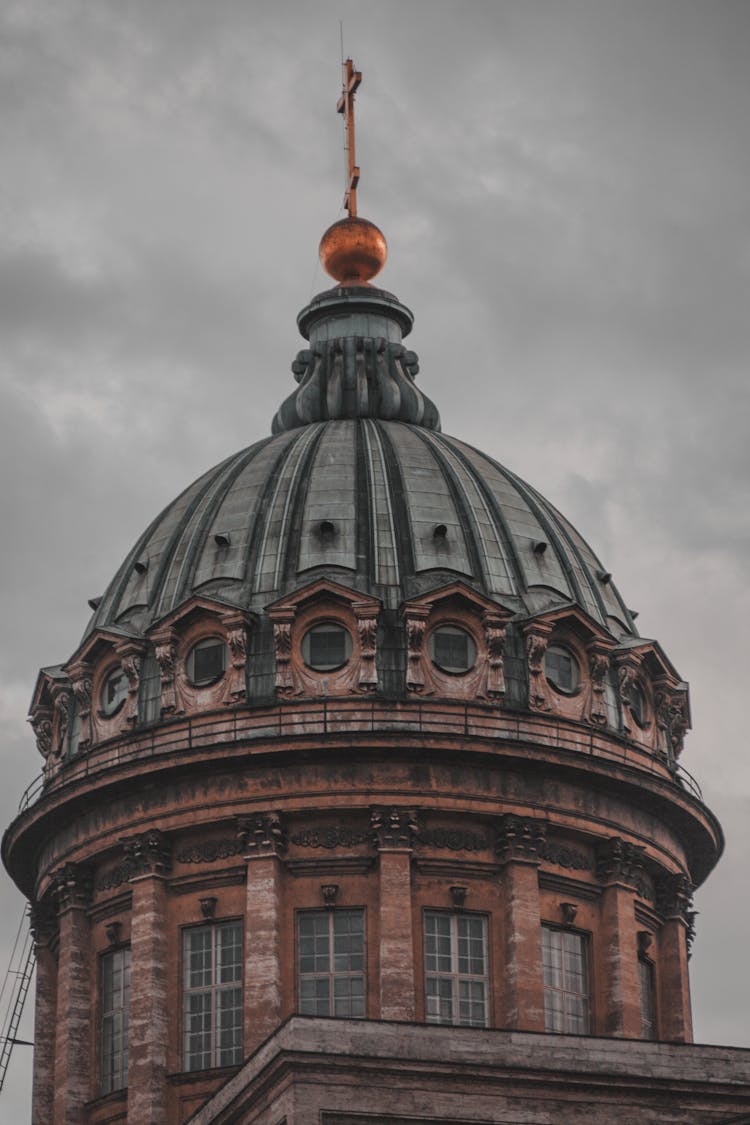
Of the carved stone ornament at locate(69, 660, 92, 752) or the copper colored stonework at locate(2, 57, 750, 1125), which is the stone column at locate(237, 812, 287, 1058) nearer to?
the copper colored stonework at locate(2, 57, 750, 1125)

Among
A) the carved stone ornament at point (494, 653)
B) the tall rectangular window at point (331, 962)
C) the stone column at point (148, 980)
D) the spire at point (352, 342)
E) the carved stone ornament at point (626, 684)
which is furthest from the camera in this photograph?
the spire at point (352, 342)

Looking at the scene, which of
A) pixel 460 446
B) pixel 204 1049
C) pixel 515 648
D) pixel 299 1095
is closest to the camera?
Result: pixel 299 1095

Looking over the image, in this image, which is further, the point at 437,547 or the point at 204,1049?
the point at 437,547

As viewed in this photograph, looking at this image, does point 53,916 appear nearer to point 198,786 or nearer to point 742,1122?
point 198,786

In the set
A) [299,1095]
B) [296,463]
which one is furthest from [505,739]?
[299,1095]

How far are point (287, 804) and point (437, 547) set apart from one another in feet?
29.6

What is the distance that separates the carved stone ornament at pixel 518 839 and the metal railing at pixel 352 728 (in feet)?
6.44

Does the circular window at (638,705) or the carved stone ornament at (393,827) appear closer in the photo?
the carved stone ornament at (393,827)

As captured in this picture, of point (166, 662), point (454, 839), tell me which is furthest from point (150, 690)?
point (454, 839)

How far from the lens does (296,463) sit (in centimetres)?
7981

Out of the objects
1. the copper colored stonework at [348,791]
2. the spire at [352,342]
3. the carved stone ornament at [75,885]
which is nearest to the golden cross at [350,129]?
the spire at [352,342]

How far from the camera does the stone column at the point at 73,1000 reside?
240 feet

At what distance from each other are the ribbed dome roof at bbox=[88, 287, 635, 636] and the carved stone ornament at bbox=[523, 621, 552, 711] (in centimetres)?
105

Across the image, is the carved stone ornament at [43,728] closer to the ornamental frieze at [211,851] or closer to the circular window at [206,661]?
the circular window at [206,661]
